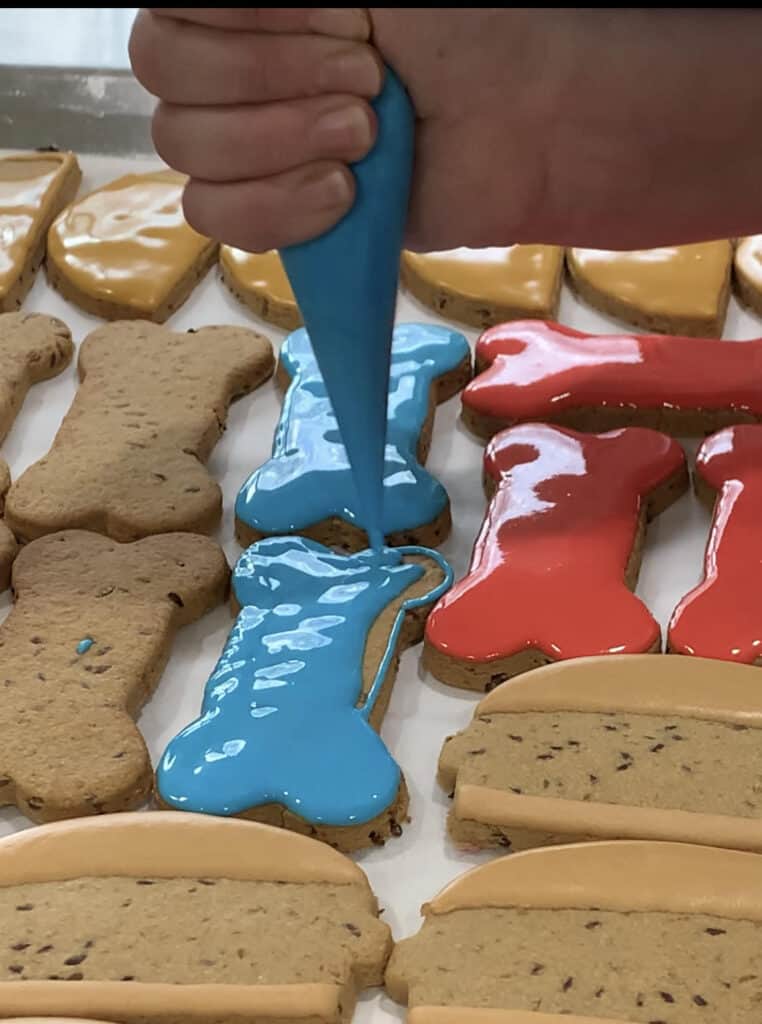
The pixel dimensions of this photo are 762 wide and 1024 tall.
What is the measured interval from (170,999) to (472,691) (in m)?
0.39

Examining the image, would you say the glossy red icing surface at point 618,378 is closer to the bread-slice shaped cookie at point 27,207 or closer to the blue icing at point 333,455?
the blue icing at point 333,455

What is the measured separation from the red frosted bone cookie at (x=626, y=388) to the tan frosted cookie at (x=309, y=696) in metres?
0.25

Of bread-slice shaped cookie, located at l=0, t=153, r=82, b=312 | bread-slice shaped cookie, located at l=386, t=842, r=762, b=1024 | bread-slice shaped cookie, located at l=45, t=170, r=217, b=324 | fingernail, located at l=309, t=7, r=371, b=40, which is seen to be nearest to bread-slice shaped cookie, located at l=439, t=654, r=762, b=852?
bread-slice shaped cookie, located at l=386, t=842, r=762, b=1024

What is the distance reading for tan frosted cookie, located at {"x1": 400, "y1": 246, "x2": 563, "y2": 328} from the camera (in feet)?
5.01

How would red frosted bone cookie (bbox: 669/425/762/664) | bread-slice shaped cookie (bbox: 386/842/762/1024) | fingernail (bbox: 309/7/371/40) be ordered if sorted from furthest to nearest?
red frosted bone cookie (bbox: 669/425/762/664) < fingernail (bbox: 309/7/371/40) < bread-slice shaped cookie (bbox: 386/842/762/1024)

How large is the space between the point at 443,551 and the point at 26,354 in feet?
1.74

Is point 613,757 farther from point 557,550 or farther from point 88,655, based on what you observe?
point 88,655

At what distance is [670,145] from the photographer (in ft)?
3.83

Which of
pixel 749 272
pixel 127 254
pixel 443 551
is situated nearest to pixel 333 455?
pixel 443 551

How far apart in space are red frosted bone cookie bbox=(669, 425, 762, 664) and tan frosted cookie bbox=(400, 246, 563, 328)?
31cm

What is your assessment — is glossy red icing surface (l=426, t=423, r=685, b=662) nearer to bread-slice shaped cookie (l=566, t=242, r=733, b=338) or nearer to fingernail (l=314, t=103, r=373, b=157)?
bread-slice shaped cookie (l=566, t=242, r=733, b=338)

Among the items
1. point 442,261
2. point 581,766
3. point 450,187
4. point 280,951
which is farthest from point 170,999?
point 442,261

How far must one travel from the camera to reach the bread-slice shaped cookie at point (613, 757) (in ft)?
3.09

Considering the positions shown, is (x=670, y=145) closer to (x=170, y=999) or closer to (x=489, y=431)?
(x=489, y=431)
